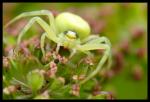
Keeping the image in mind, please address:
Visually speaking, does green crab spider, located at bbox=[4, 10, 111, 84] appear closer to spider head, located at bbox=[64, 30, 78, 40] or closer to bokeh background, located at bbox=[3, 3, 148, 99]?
spider head, located at bbox=[64, 30, 78, 40]

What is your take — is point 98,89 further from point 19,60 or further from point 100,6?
point 100,6

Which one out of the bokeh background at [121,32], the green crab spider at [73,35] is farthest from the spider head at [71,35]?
the bokeh background at [121,32]

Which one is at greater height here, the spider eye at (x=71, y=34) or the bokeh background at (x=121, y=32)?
the spider eye at (x=71, y=34)

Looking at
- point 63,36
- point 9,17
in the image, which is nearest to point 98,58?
point 63,36

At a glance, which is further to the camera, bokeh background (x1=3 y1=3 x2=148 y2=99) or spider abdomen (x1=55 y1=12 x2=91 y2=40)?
bokeh background (x1=3 y1=3 x2=148 y2=99)

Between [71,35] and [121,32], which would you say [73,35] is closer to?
[71,35]

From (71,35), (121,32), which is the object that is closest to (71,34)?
(71,35)

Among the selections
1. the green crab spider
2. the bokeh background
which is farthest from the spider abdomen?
the bokeh background

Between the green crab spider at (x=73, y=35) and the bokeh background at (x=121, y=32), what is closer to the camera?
the green crab spider at (x=73, y=35)

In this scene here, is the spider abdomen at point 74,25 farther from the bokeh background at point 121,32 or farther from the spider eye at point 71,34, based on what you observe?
the bokeh background at point 121,32
